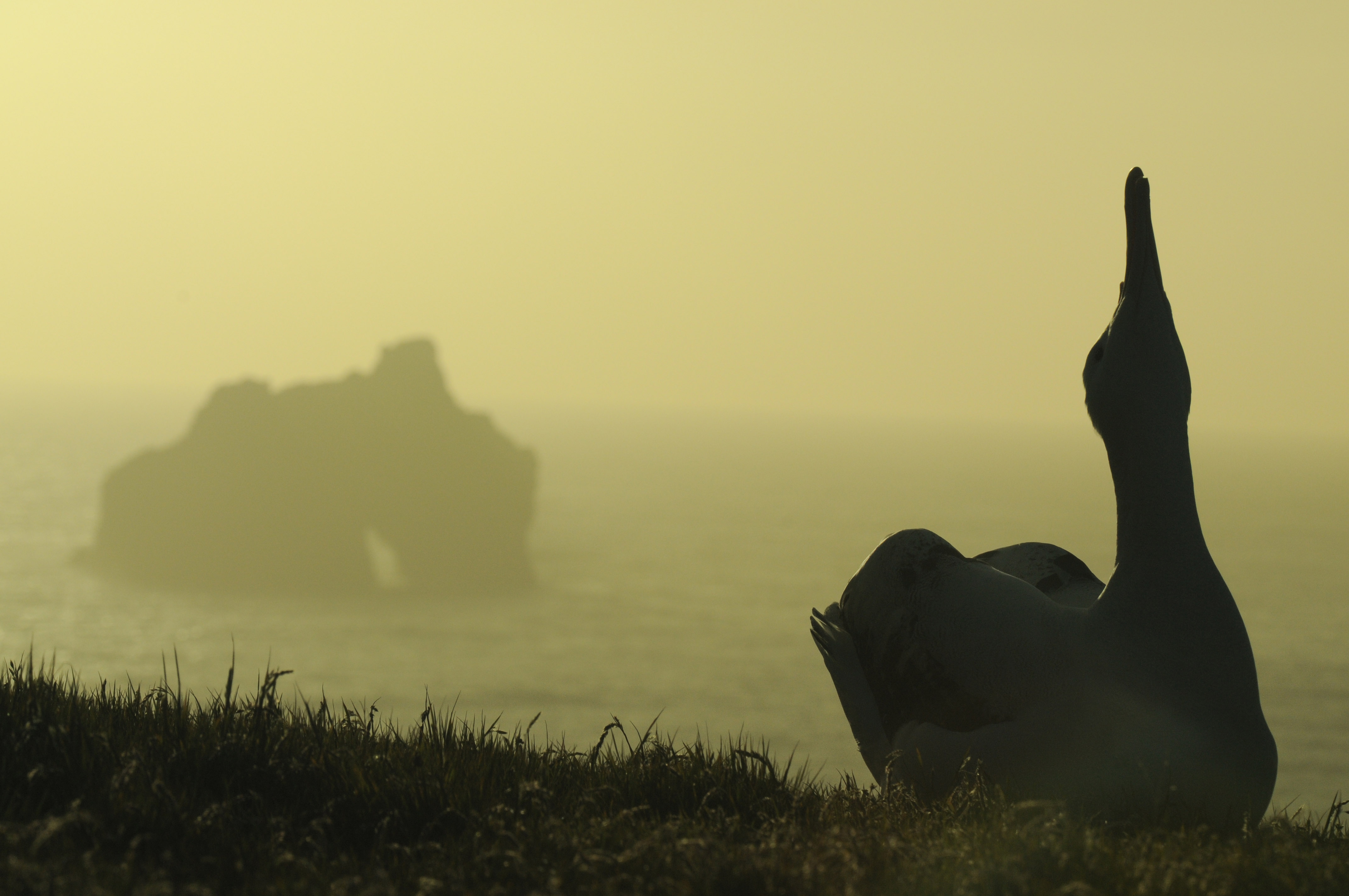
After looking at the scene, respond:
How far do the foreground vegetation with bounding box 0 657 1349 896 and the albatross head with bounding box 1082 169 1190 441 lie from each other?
63.6 inches

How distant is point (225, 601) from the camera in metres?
117

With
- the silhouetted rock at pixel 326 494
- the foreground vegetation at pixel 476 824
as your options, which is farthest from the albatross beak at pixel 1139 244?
the silhouetted rock at pixel 326 494

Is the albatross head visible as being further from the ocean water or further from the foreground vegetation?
the ocean water

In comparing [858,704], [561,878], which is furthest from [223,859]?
[858,704]

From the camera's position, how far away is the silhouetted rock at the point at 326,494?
118062 mm

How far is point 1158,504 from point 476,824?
292 cm

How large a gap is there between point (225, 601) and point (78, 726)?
124 m

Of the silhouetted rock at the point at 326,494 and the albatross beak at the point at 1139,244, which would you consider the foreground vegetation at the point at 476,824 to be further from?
the silhouetted rock at the point at 326,494

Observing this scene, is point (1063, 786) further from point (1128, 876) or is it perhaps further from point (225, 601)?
point (225, 601)

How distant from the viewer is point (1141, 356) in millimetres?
4449

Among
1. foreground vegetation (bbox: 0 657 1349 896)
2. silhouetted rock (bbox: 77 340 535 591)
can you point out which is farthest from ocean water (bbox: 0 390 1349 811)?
foreground vegetation (bbox: 0 657 1349 896)

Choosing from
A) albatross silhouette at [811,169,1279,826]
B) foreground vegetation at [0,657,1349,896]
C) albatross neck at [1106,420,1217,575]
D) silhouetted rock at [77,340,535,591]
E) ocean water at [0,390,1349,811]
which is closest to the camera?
foreground vegetation at [0,657,1349,896]

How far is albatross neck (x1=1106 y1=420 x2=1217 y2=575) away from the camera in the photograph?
4336 millimetres

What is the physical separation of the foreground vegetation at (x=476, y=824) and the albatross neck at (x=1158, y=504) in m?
1.06
